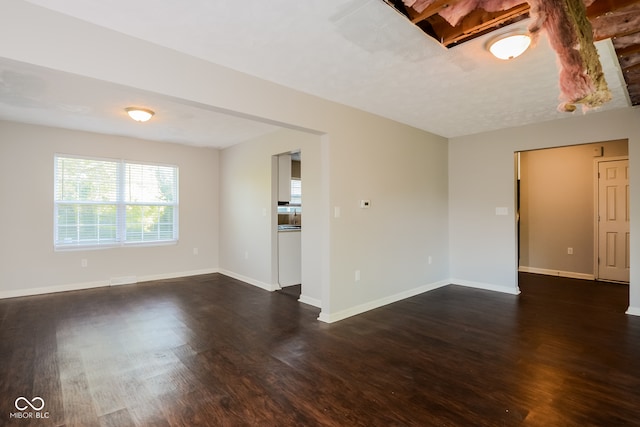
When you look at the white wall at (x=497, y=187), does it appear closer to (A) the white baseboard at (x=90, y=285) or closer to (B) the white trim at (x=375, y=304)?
(B) the white trim at (x=375, y=304)

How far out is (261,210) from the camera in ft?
16.9

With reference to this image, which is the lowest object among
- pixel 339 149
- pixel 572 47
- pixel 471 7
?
pixel 572 47

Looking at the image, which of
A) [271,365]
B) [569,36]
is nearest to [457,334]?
[271,365]

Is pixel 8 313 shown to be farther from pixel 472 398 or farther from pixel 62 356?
pixel 472 398

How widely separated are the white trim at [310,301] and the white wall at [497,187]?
8.38ft

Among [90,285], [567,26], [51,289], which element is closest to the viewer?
A: [567,26]

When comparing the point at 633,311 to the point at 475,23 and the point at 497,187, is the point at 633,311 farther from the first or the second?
the point at 475,23

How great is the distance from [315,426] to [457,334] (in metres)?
1.94

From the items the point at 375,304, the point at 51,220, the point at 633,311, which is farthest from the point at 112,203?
the point at 633,311

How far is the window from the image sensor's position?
4.84 m

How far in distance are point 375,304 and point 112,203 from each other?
4.45 m

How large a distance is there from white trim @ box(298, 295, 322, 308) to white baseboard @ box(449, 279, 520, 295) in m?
2.51

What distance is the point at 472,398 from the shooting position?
2.09 m

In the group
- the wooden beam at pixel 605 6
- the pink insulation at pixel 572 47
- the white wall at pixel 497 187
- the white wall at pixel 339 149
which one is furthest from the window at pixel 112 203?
the wooden beam at pixel 605 6
